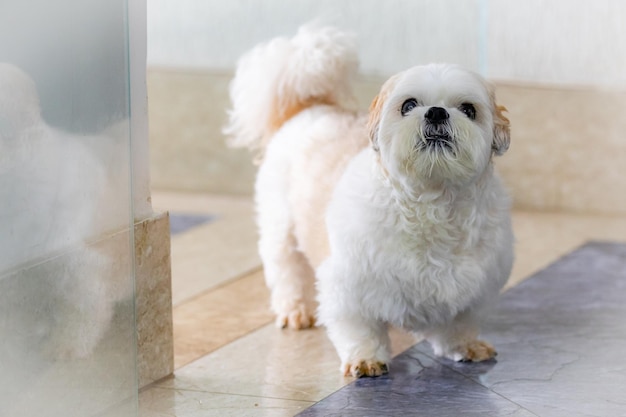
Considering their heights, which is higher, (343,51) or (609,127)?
(343,51)

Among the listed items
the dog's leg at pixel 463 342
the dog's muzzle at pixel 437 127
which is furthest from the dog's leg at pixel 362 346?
the dog's muzzle at pixel 437 127

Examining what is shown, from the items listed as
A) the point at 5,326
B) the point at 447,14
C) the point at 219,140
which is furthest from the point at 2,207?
the point at 219,140

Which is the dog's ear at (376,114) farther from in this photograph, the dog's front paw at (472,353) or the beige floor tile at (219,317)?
the beige floor tile at (219,317)

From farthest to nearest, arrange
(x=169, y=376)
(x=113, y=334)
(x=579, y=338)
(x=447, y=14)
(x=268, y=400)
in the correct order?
(x=447, y=14) < (x=579, y=338) < (x=169, y=376) < (x=268, y=400) < (x=113, y=334)

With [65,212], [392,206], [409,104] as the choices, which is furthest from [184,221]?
[65,212]

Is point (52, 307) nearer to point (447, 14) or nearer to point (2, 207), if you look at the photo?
point (2, 207)

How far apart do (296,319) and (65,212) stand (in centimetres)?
132

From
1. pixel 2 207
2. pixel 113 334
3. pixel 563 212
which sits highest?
pixel 2 207

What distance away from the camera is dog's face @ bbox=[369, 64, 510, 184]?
2.80 m

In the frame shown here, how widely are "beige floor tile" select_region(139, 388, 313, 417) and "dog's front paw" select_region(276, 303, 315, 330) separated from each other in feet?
2.26

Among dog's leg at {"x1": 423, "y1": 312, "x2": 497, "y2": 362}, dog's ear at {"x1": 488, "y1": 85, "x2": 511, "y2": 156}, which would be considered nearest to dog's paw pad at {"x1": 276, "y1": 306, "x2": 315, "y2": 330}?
dog's leg at {"x1": 423, "y1": 312, "x2": 497, "y2": 362}

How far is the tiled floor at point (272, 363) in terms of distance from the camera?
2.97m

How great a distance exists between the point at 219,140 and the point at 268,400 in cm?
314

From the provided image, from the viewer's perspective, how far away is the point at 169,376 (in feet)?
10.6
